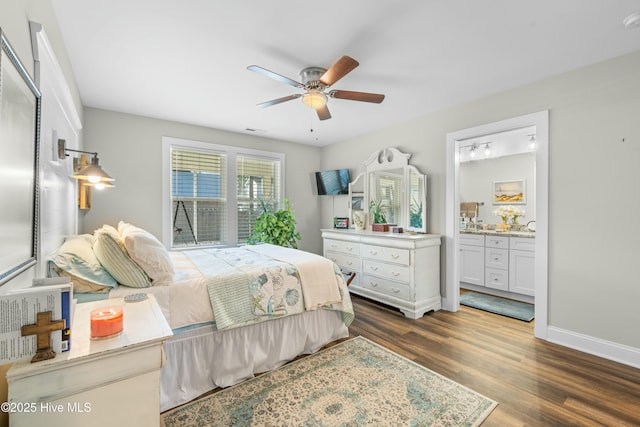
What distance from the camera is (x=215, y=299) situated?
2.04 meters

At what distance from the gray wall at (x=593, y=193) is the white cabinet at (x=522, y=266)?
1250 millimetres

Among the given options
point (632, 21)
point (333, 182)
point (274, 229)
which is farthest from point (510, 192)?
point (274, 229)

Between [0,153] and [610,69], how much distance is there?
4.01 m

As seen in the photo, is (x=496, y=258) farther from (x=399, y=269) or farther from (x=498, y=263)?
(x=399, y=269)

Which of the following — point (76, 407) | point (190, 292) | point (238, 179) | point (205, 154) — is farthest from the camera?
point (238, 179)

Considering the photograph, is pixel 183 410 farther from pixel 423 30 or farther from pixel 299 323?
pixel 423 30

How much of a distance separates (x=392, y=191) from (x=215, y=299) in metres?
2.98

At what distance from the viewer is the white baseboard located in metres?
2.30

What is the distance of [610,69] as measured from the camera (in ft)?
7.88

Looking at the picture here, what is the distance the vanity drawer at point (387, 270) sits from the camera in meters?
3.40

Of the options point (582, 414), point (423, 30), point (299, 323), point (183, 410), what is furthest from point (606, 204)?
point (183, 410)

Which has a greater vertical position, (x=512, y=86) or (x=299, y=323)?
(x=512, y=86)

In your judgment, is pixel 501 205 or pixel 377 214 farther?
pixel 501 205

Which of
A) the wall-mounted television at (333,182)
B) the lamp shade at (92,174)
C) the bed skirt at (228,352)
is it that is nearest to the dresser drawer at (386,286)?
the bed skirt at (228,352)
